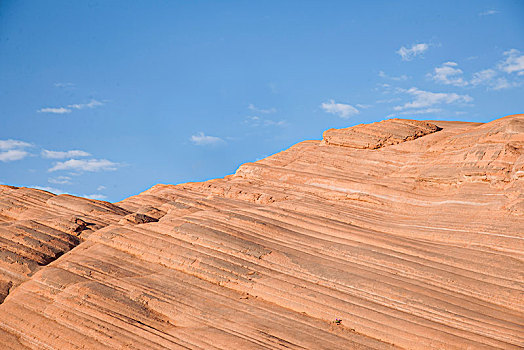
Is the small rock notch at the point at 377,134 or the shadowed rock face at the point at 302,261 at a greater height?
the small rock notch at the point at 377,134

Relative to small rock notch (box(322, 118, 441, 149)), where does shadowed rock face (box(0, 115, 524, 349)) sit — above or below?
below

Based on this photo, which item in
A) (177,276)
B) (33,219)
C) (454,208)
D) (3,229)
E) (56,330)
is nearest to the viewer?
(56,330)

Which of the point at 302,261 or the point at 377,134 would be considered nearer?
the point at 302,261

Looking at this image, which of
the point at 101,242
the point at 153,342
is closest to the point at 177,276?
the point at 153,342

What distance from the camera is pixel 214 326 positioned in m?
14.2

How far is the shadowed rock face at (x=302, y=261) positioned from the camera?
45.0 ft

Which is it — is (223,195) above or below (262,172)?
below

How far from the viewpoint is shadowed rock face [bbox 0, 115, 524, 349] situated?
45.0ft

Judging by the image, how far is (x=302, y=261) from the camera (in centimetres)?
1641

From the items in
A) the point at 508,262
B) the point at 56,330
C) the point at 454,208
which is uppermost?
the point at 454,208

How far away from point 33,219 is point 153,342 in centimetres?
1135

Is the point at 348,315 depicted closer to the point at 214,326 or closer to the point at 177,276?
the point at 214,326

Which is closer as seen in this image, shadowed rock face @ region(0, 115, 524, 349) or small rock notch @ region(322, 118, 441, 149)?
shadowed rock face @ region(0, 115, 524, 349)

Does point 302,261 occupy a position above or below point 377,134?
below
